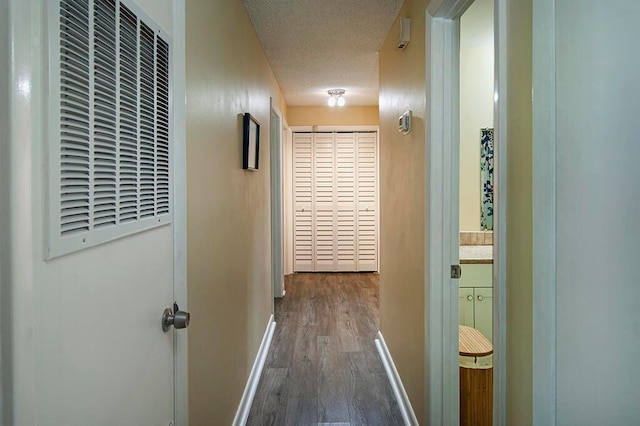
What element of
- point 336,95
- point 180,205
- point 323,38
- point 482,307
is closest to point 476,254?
point 482,307

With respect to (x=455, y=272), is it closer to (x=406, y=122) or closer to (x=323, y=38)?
(x=406, y=122)

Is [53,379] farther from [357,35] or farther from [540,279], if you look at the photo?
[357,35]

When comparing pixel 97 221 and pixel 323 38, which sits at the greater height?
pixel 323 38

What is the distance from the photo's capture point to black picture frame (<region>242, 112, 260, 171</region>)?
7.65 feet

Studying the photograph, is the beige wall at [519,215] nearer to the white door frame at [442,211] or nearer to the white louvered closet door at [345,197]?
the white door frame at [442,211]

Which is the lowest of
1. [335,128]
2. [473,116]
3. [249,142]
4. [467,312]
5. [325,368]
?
[325,368]

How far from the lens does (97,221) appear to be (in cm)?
74

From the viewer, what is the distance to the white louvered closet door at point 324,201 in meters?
5.82

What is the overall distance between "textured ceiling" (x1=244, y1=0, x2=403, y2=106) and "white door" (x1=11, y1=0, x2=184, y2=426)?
5.23ft

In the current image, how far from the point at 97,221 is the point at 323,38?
257 cm

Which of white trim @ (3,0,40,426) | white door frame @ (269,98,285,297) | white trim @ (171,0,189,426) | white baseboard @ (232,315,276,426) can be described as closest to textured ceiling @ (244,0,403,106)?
white door frame @ (269,98,285,297)

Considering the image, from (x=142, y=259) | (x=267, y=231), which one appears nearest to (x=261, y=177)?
(x=267, y=231)

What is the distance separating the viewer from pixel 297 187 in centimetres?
588

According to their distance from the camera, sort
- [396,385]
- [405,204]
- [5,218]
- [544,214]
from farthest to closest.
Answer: [396,385] < [405,204] < [544,214] < [5,218]
